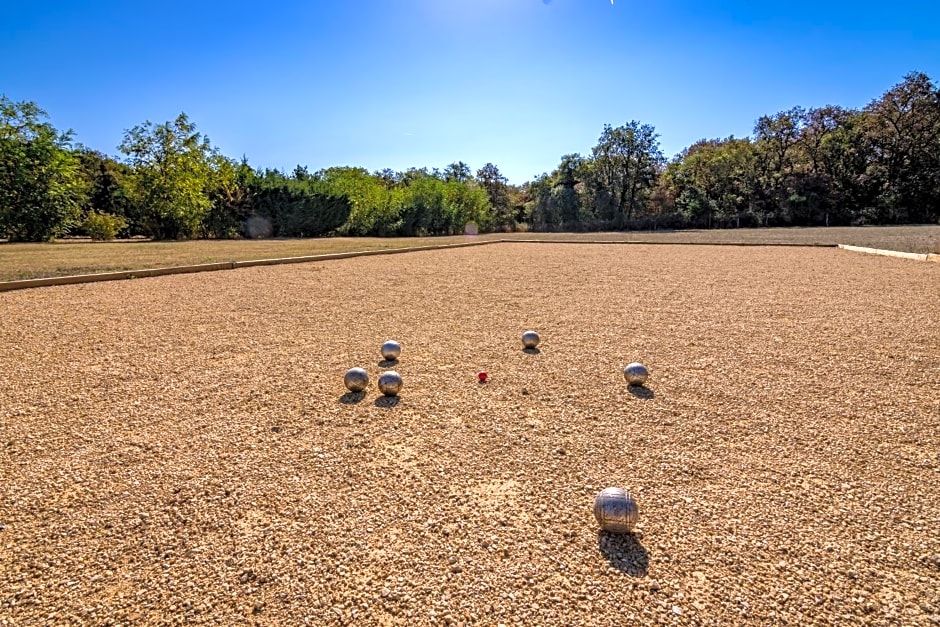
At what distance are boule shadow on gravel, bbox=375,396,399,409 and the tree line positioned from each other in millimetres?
20954

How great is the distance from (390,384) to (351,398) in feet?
0.87

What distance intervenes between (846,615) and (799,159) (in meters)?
46.7

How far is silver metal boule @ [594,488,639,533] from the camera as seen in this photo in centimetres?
168

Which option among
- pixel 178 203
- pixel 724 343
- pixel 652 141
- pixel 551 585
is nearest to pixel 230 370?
pixel 551 585

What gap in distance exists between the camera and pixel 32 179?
1695cm

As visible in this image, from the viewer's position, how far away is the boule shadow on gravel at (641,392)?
118 inches

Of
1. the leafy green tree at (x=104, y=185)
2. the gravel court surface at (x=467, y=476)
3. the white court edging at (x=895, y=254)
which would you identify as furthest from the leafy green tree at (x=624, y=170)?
the gravel court surface at (x=467, y=476)

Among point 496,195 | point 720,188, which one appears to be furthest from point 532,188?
point 720,188

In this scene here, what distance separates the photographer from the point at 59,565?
1587 mm

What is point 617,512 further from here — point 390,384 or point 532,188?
point 532,188

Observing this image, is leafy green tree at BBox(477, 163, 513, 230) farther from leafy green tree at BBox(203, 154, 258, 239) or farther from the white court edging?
the white court edging

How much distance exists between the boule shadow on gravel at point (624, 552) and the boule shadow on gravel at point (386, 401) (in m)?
1.54

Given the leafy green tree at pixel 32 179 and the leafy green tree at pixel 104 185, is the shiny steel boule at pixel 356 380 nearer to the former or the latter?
the leafy green tree at pixel 32 179

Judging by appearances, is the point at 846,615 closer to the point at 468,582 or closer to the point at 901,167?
the point at 468,582
